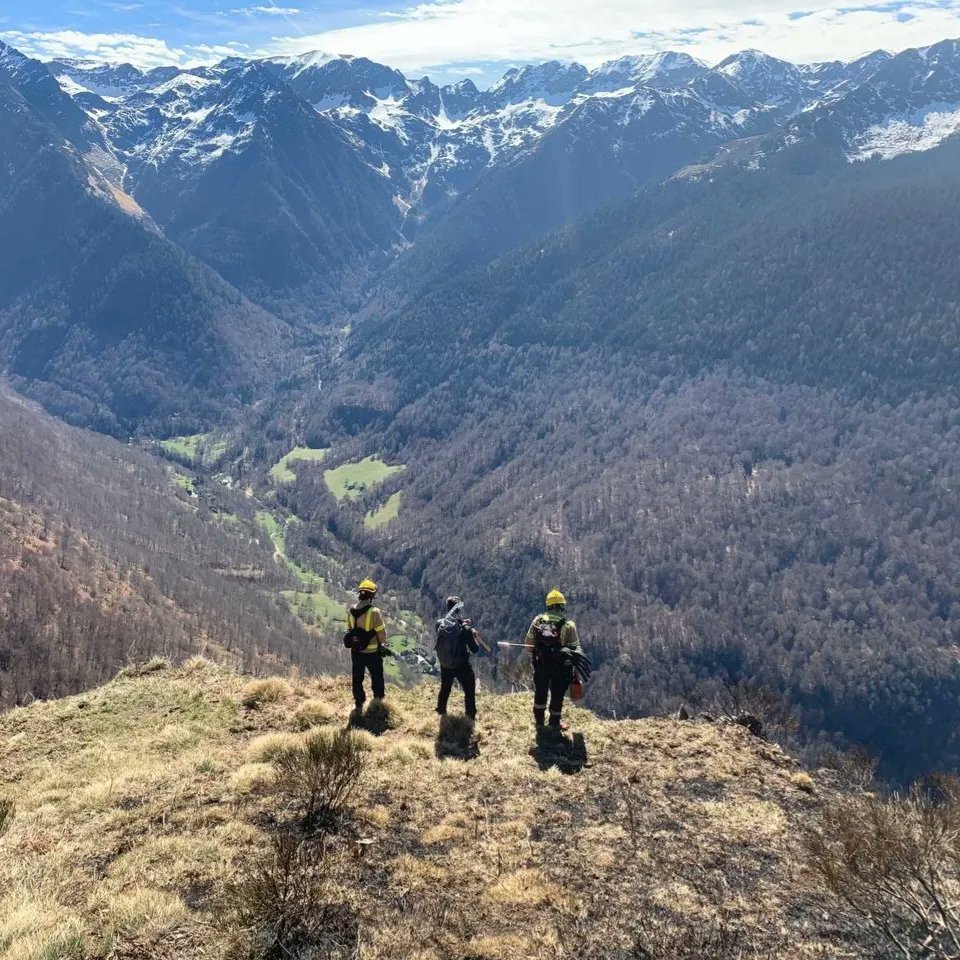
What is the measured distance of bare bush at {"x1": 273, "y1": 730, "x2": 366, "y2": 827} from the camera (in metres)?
15.9

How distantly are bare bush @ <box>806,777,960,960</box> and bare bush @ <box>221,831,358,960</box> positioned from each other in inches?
345

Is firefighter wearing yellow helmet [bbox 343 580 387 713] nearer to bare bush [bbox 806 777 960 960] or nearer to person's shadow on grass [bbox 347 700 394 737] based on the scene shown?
person's shadow on grass [bbox 347 700 394 737]

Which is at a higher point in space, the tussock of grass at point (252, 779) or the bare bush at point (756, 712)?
the tussock of grass at point (252, 779)

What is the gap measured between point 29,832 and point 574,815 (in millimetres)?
13016

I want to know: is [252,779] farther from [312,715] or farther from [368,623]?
[368,623]

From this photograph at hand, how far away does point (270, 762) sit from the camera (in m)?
19.5

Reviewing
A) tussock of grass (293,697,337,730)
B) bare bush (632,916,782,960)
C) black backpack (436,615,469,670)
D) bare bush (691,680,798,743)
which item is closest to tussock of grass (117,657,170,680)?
tussock of grass (293,697,337,730)

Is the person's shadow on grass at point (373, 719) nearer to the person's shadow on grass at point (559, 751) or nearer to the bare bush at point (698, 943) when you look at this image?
the person's shadow on grass at point (559, 751)

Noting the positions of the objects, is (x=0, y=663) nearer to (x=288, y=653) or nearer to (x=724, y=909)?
(x=288, y=653)

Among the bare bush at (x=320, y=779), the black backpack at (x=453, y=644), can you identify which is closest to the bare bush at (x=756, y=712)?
the black backpack at (x=453, y=644)

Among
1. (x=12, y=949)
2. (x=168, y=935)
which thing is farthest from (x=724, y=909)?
(x=12, y=949)

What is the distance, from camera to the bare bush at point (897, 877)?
37.7 feet

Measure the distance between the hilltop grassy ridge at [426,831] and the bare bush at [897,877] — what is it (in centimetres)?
98

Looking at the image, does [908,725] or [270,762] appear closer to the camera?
[270,762]
